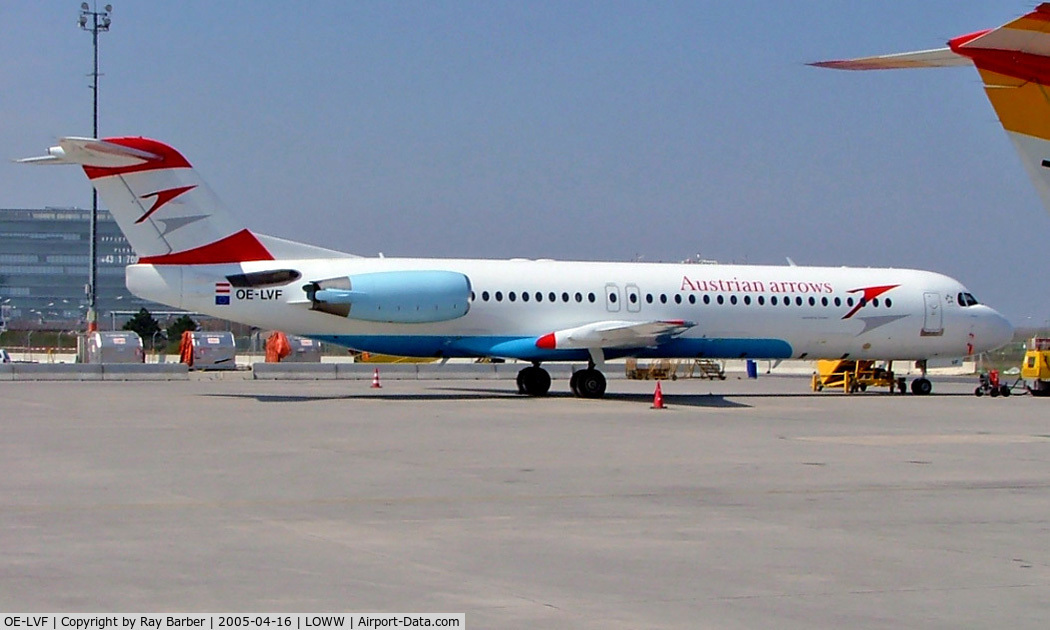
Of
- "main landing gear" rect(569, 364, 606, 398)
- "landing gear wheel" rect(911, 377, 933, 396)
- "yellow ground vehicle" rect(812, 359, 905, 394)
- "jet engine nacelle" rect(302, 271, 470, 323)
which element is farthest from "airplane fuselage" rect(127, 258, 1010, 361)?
"yellow ground vehicle" rect(812, 359, 905, 394)

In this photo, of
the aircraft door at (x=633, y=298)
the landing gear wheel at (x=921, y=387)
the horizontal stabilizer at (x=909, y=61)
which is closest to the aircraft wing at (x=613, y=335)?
the aircraft door at (x=633, y=298)

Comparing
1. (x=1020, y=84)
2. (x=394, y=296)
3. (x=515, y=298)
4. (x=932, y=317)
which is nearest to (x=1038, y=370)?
(x=932, y=317)

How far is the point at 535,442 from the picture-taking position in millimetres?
17844

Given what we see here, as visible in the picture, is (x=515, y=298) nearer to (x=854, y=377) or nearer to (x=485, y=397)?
(x=485, y=397)

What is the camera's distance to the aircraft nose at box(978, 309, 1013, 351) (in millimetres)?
33938

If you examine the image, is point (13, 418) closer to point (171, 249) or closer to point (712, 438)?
point (171, 249)

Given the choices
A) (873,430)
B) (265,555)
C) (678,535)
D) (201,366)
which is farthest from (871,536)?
(201,366)

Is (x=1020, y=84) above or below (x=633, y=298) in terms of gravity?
above

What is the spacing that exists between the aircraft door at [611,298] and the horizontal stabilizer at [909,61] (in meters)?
15.8

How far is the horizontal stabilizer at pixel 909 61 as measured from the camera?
1433cm

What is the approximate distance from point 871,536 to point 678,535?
1.47m

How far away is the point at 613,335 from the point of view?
28688mm

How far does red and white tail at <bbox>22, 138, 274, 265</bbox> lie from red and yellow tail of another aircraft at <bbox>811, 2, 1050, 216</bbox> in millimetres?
15509

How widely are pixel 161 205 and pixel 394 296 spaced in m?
4.90
